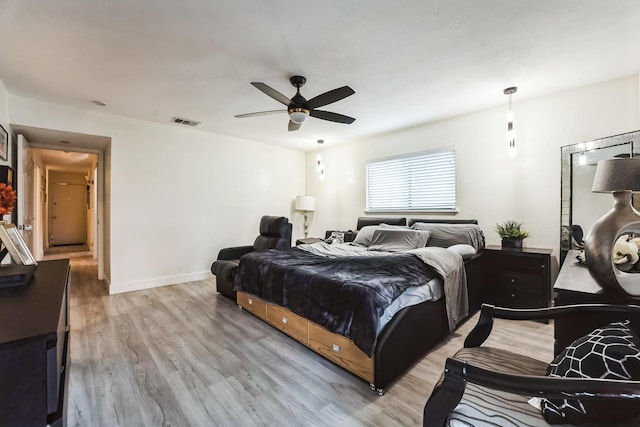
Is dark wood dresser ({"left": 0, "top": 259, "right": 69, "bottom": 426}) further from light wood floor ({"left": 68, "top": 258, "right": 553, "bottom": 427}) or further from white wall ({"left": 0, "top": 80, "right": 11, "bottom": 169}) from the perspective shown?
white wall ({"left": 0, "top": 80, "right": 11, "bottom": 169})

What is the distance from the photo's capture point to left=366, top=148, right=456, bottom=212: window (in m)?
4.28

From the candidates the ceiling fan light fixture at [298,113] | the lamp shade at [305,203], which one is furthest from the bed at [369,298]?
the lamp shade at [305,203]

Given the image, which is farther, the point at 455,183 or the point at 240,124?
the point at 240,124

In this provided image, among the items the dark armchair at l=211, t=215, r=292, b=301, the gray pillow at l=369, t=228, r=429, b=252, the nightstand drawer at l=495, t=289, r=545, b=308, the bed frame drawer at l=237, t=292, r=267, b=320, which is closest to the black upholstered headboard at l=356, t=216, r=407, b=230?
the gray pillow at l=369, t=228, r=429, b=252

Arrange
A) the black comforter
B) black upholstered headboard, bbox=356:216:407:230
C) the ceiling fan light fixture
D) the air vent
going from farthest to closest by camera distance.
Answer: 1. black upholstered headboard, bbox=356:216:407:230
2. the air vent
3. the ceiling fan light fixture
4. the black comforter

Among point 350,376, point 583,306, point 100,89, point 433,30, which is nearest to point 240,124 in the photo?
point 100,89

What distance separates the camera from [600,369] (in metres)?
0.90

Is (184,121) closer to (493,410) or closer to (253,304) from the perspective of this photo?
(253,304)

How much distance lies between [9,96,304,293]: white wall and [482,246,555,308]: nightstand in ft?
13.4

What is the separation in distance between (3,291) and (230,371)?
1.42 metres

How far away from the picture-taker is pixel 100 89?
3221mm

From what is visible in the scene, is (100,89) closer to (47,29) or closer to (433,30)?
(47,29)

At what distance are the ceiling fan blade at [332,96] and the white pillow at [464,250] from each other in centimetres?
197

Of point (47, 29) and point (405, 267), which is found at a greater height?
point (47, 29)
